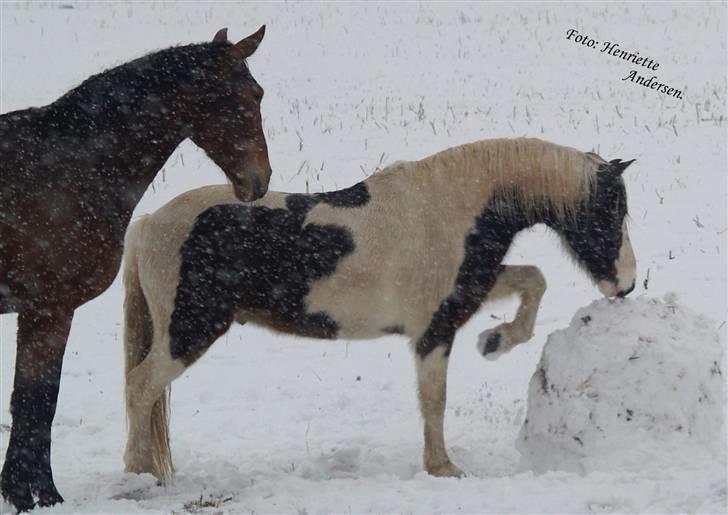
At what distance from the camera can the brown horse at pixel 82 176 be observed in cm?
476

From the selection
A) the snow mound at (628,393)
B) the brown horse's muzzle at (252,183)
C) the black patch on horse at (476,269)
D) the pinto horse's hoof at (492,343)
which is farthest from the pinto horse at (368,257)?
the brown horse's muzzle at (252,183)

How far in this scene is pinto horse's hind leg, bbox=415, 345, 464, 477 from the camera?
5.83m

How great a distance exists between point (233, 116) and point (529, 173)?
6.00 ft

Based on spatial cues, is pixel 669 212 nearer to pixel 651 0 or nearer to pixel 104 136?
pixel 104 136

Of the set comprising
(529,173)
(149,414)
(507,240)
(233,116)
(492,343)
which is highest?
(233,116)

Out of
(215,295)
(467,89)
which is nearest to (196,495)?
(215,295)

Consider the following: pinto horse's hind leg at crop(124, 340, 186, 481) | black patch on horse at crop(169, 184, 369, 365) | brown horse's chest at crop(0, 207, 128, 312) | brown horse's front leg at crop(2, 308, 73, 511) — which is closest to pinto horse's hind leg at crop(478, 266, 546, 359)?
black patch on horse at crop(169, 184, 369, 365)

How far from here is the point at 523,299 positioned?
614cm

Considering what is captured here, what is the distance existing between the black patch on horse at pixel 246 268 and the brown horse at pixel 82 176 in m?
0.77

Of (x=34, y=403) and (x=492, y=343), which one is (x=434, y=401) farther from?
(x=34, y=403)

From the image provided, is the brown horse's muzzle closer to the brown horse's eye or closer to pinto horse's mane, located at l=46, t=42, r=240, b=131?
the brown horse's eye

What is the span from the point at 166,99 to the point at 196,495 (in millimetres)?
1986

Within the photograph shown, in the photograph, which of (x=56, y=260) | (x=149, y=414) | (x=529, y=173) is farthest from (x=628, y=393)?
(x=56, y=260)

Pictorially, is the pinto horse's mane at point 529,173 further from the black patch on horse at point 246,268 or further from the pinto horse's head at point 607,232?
the black patch on horse at point 246,268
